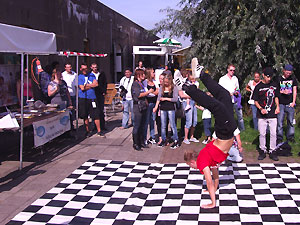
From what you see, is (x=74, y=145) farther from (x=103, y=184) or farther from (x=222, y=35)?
(x=222, y=35)

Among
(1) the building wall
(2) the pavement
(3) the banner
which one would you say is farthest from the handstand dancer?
(1) the building wall

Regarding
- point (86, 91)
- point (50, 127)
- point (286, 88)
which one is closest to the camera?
point (286, 88)

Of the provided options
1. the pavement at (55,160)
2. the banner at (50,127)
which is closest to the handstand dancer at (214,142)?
the pavement at (55,160)

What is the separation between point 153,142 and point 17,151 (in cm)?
291

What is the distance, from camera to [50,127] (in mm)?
6797

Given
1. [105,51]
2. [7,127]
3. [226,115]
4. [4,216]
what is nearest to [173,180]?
[226,115]

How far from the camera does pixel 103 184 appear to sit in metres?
5.21

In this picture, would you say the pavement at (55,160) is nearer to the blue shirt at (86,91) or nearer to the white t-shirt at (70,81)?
the blue shirt at (86,91)

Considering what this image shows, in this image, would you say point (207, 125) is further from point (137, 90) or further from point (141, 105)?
point (137, 90)

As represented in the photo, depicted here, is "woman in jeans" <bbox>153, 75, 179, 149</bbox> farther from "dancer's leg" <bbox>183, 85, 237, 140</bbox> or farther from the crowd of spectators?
"dancer's leg" <bbox>183, 85, 237, 140</bbox>

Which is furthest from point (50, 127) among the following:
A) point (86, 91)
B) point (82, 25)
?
point (82, 25)

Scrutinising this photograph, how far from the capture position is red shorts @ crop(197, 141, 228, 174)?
4219 millimetres

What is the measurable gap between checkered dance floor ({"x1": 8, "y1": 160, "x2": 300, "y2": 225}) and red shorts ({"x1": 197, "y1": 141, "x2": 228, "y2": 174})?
0.57 metres

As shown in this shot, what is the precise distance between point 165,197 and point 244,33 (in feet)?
17.4
